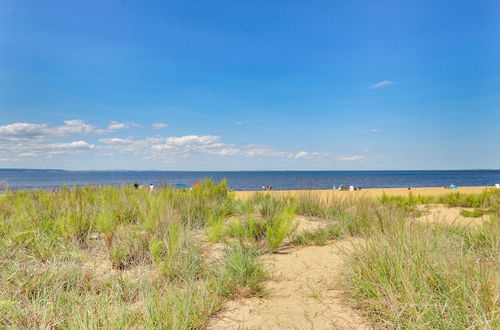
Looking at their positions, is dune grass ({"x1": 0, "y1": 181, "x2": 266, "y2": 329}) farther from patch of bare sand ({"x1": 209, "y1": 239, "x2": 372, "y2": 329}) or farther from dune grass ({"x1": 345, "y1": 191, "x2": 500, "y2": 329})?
dune grass ({"x1": 345, "y1": 191, "x2": 500, "y2": 329})

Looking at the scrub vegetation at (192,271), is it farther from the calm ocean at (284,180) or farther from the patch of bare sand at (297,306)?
the calm ocean at (284,180)

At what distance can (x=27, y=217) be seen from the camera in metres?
5.01

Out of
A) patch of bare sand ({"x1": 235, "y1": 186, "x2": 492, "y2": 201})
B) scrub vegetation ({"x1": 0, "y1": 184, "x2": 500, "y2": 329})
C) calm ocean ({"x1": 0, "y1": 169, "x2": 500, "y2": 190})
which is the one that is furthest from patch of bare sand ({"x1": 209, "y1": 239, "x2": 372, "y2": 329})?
calm ocean ({"x1": 0, "y1": 169, "x2": 500, "y2": 190})

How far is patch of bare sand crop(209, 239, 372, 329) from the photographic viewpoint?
2549 millimetres

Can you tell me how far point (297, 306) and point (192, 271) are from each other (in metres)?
1.19

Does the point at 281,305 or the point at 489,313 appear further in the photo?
the point at 281,305

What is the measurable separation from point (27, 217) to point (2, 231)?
58cm

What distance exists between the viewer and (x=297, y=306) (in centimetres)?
288

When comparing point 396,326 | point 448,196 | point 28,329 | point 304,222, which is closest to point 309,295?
point 396,326

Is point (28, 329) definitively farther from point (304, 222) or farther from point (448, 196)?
point (448, 196)

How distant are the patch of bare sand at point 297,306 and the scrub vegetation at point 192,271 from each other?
131 millimetres

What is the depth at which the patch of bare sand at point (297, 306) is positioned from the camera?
100 inches

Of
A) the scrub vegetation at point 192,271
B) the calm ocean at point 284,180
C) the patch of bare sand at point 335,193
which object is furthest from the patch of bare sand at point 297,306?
the calm ocean at point 284,180

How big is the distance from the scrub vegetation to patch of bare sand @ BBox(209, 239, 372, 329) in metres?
0.13
